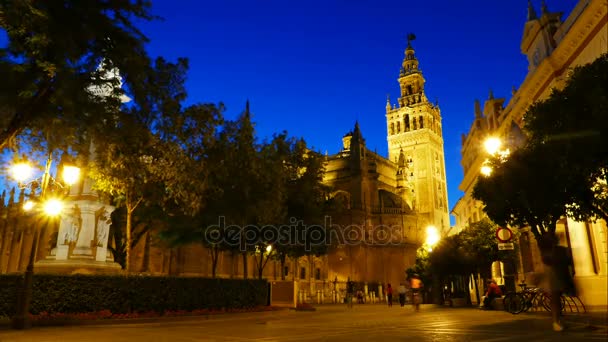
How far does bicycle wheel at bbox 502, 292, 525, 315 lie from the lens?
53.9 ft

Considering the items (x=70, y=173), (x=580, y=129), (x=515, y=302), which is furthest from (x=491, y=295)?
(x=70, y=173)

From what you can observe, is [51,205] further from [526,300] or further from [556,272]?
[526,300]

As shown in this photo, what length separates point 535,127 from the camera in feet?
40.5

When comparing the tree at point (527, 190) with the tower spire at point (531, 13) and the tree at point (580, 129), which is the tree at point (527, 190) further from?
the tower spire at point (531, 13)

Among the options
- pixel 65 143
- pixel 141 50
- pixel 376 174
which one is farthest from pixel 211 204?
pixel 376 174

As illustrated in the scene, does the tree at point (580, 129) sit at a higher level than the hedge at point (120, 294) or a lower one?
higher

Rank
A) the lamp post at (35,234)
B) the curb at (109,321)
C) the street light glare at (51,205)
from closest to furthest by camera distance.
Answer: the lamp post at (35,234) < the curb at (109,321) < the street light glare at (51,205)

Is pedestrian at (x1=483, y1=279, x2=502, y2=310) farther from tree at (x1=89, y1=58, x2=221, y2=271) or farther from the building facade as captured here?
tree at (x1=89, y1=58, x2=221, y2=271)

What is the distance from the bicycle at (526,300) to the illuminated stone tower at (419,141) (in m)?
71.6

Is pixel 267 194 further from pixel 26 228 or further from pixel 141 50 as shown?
pixel 26 228

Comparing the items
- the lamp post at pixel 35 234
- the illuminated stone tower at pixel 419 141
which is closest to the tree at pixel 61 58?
the lamp post at pixel 35 234

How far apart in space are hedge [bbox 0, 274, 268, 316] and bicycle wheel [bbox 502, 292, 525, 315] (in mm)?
11041

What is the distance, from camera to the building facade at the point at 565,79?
18.0 m

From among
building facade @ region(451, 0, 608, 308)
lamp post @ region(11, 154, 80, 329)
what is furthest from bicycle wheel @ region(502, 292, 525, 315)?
lamp post @ region(11, 154, 80, 329)
